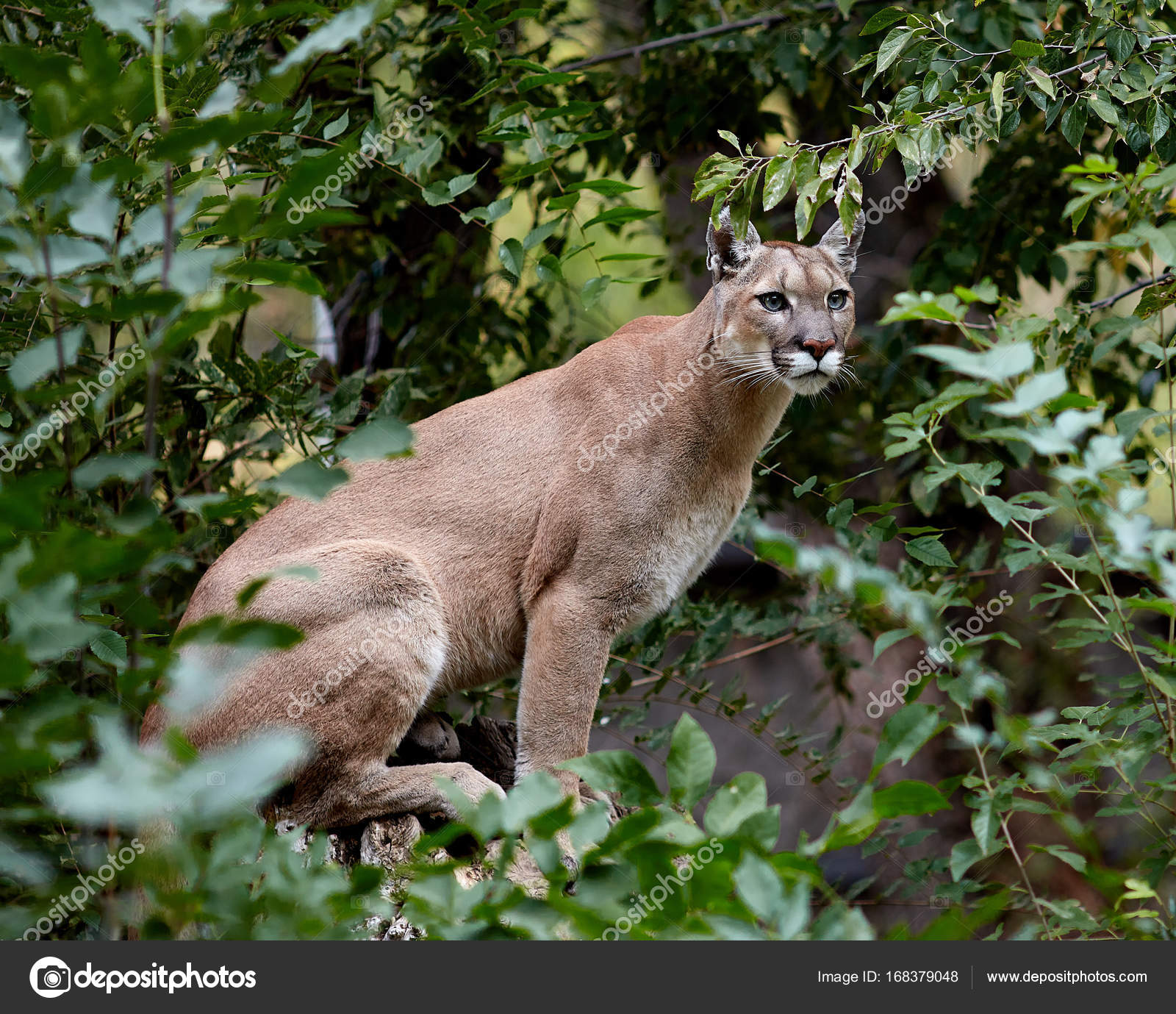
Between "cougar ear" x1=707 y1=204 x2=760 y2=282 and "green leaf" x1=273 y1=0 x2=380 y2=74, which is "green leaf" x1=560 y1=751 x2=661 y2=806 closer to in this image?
"green leaf" x1=273 y1=0 x2=380 y2=74

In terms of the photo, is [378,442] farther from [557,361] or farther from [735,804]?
[557,361]

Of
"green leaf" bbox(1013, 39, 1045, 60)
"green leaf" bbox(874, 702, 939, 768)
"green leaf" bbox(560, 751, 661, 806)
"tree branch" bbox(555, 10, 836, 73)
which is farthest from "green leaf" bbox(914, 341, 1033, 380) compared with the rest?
"tree branch" bbox(555, 10, 836, 73)

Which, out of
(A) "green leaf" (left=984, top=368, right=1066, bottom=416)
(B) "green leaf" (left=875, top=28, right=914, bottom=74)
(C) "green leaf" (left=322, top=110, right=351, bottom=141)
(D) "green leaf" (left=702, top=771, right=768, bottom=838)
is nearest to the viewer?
(D) "green leaf" (left=702, top=771, right=768, bottom=838)

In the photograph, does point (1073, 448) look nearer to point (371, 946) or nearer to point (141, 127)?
point (371, 946)

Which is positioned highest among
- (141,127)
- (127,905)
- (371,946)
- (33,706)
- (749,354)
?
(141,127)

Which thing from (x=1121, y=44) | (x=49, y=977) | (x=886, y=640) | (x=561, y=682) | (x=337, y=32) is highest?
(x=337, y=32)

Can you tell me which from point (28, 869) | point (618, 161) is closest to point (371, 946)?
point (28, 869)

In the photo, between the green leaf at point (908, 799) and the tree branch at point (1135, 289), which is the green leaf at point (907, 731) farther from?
the tree branch at point (1135, 289)

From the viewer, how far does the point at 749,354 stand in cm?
448

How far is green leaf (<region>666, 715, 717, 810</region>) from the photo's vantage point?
6.07 ft

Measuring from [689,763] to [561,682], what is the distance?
8.24ft

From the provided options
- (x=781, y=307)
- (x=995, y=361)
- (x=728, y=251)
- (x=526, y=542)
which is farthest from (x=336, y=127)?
(x=995, y=361)

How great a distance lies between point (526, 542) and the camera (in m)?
4.54

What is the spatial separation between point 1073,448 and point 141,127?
9.90 feet
